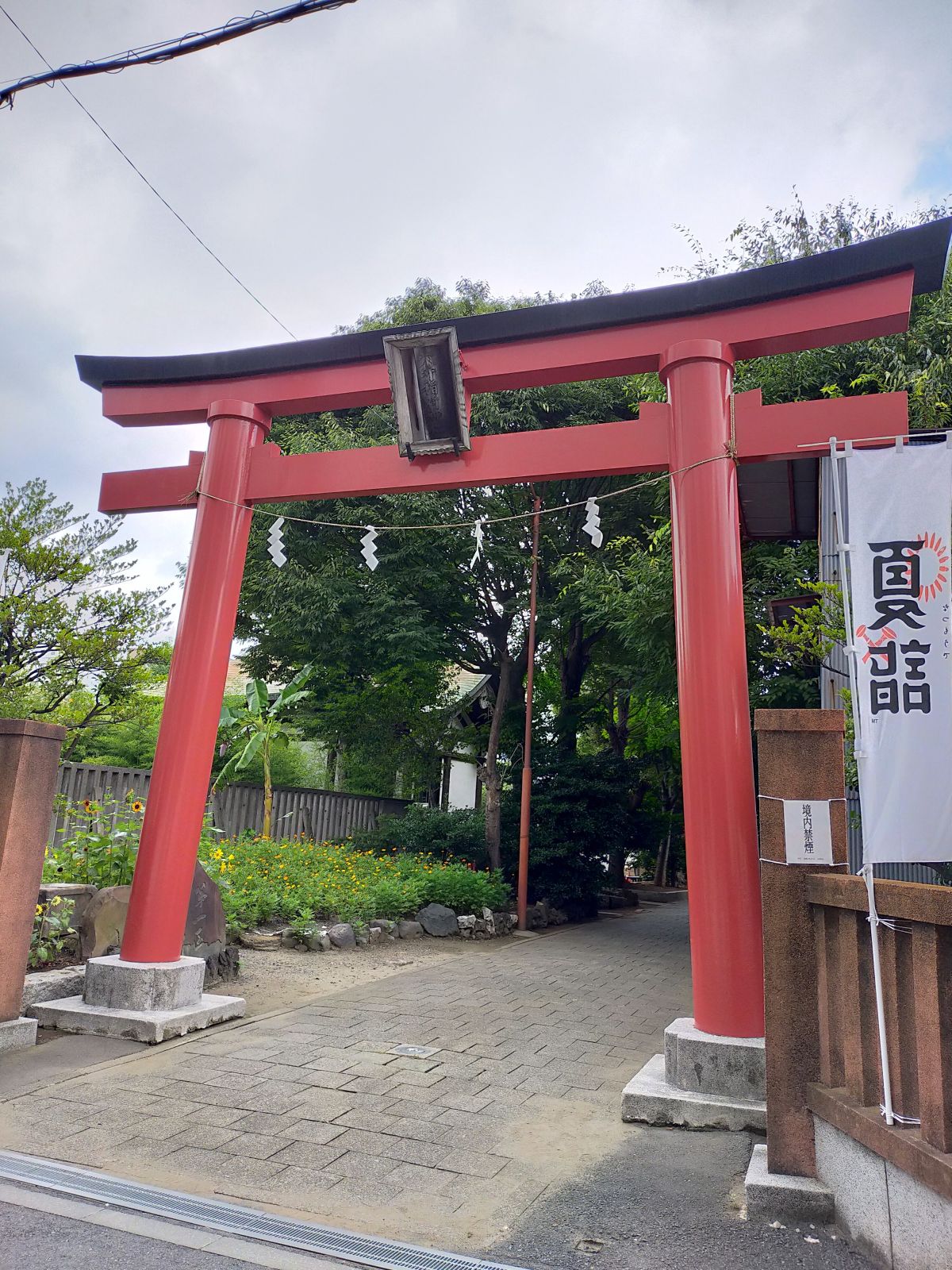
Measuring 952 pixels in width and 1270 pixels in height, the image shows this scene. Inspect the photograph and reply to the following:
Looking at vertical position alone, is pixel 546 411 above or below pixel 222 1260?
above

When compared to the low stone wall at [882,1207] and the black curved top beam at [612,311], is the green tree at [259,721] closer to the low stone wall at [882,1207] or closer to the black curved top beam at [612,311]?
the black curved top beam at [612,311]

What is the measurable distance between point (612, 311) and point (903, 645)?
132 inches

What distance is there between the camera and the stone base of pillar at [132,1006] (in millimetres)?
5637

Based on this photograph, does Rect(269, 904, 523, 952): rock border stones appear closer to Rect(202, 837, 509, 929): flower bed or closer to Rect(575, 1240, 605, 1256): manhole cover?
Rect(202, 837, 509, 929): flower bed

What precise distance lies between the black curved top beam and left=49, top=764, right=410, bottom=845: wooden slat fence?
151 inches

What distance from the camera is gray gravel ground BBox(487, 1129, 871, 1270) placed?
9.70 ft

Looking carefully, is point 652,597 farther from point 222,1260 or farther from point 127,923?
point 222,1260

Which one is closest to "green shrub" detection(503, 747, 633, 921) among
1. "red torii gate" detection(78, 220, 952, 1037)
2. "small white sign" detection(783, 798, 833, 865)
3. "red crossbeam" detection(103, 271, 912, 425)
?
"red torii gate" detection(78, 220, 952, 1037)

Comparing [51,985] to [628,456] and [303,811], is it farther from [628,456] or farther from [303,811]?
[303,811]

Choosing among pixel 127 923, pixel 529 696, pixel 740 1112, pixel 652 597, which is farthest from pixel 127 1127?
pixel 529 696

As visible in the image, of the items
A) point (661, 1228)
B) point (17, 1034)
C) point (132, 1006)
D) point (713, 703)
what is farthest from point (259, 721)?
point (661, 1228)

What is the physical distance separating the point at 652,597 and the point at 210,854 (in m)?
6.04

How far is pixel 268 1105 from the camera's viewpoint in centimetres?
438

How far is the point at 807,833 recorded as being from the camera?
3.71m
